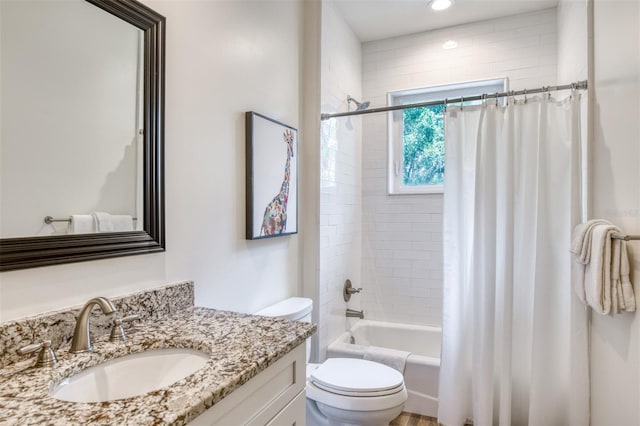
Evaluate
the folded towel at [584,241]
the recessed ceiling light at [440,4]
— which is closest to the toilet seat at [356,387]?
the folded towel at [584,241]

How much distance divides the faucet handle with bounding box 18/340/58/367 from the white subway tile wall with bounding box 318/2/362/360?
1575 mm

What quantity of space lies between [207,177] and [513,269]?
160cm

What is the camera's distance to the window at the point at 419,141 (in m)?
2.93

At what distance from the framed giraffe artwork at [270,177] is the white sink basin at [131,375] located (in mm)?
789

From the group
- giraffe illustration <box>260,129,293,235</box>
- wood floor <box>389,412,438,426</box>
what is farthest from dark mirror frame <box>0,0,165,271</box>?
wood floor <box>389,412,438,426</box>

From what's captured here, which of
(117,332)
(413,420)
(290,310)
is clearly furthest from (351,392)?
(117,332)

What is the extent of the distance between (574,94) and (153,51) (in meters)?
1.94

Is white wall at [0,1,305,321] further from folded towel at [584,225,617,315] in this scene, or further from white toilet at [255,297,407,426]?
folded towel at [584,225,617,315]

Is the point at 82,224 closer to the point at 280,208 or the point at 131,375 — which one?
the point at 131,375

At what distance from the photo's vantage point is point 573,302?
176 cm

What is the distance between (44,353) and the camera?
33.5 inches

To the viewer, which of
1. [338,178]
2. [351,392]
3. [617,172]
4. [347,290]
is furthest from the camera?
[347,290]

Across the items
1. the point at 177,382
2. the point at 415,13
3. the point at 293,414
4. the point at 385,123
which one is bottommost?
the point at 293,414

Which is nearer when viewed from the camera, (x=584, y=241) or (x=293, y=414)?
(x=293, y=414)
